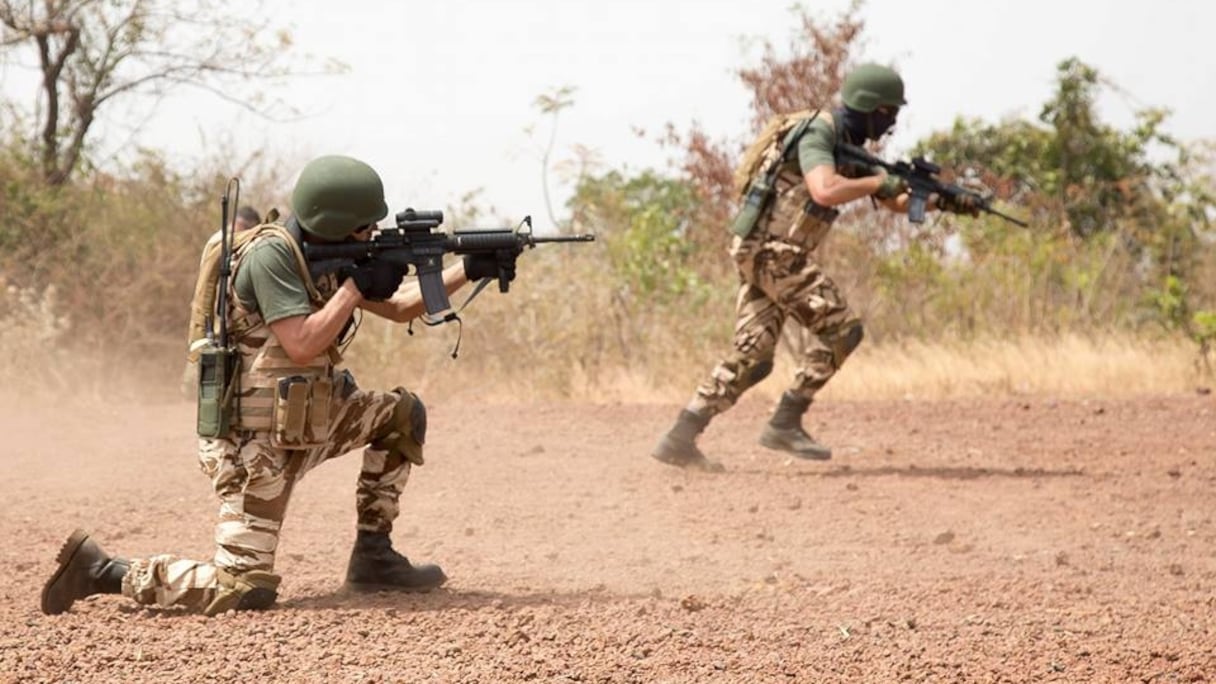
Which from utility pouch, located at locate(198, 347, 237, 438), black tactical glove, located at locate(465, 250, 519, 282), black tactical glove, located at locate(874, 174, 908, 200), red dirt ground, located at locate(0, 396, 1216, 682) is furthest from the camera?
black tactical glove, located at locate(874, 174, 908, 200)

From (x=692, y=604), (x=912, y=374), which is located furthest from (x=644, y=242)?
(x=692, y=604)

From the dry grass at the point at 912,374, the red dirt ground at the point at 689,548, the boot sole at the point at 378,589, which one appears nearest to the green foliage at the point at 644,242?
the dry grass at the point at 912,374

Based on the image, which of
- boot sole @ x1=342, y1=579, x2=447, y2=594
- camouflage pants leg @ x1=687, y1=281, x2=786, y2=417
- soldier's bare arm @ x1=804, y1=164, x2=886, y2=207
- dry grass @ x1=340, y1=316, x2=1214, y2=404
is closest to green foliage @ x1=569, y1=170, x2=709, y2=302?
dry grass @ x1=340, y1=316, x2=1214, y2=404

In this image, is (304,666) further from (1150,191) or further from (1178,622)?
(1150,191)

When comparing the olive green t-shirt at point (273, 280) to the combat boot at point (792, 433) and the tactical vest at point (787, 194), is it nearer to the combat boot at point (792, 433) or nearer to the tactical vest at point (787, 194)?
the tactical vest at point (787, 194)

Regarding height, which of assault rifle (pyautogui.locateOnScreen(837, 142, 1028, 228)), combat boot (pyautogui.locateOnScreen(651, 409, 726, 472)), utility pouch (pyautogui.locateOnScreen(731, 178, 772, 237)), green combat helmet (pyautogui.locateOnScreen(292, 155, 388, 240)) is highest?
assault rifle (pyautogui.locateOnScreen(837, 142, 1028, 228))

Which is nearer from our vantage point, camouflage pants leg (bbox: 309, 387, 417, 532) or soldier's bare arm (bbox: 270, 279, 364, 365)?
soldier's bare arm (bbox: 270, 279, 364, 365)

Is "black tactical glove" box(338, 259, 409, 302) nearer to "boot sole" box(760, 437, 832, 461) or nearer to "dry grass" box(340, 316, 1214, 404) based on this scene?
"boot sole" box(760, 437, 832, 461)

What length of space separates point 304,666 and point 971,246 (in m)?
9.77

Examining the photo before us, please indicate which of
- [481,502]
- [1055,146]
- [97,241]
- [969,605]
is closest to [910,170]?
[481,502]

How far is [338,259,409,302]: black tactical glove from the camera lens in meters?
4.74

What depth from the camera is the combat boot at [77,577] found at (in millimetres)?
4816

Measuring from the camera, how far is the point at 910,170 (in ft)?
26.7

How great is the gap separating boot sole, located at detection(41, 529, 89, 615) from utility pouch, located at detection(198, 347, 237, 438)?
464mm
